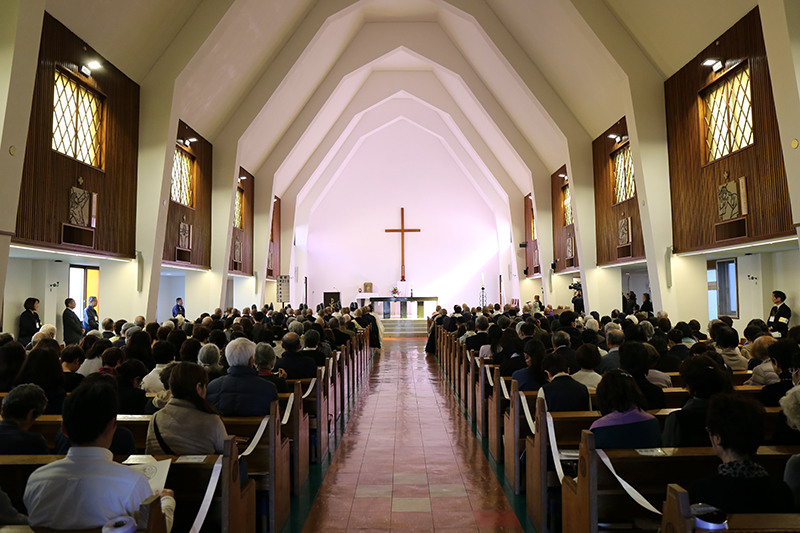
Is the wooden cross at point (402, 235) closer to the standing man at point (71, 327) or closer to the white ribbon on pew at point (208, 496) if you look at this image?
the standing man at point (71, 327)

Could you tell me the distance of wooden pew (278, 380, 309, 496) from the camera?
3867 millimetres

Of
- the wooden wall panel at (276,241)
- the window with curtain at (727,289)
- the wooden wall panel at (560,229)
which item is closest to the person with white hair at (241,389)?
the window with curtain at (727,289)

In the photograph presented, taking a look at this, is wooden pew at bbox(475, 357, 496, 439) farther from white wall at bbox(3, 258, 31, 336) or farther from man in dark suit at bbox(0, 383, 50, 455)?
white wall at bbox(3, 258, 31, 336)


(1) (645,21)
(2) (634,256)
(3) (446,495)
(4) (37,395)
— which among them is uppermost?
(1) (645,21)

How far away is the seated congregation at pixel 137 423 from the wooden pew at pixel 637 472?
1.55m

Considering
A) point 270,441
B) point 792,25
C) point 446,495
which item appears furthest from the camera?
point 792,25

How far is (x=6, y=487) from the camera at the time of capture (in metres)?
2.33

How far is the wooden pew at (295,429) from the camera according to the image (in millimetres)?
3867

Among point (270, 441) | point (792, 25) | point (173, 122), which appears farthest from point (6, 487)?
point (173, 122)

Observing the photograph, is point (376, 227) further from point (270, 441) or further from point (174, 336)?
point (270, 441)

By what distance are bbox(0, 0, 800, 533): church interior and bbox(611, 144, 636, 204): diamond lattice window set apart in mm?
90

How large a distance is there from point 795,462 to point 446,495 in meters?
2.33

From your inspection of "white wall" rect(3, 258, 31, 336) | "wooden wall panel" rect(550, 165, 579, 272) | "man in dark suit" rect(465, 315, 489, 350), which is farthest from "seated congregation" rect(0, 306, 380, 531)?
"wooden wall panel" rect(550, 165, 579, 272)

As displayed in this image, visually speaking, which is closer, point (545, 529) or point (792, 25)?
point (545, 529)
